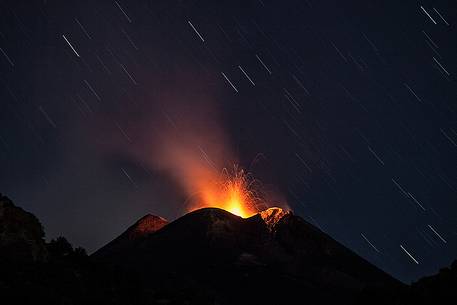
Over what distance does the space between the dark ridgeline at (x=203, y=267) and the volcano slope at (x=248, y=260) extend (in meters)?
0.23

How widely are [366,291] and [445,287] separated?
578cm

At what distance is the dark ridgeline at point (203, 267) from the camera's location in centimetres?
3259

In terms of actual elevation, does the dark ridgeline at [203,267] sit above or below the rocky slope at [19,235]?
below

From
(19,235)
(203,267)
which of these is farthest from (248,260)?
(19,235)

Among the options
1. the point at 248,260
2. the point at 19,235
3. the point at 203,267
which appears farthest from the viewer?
the point at 248,260

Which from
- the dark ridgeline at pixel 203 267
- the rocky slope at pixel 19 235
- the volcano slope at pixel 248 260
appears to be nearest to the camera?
the dark ridgeline at pixel 203 267

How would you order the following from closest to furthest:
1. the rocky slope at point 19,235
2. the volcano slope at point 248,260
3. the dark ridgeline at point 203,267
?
the dark ridgeline at point 203,267, the rocky slope at point 19,235, the volcano slope at point 248,260

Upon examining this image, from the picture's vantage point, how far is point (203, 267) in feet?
324

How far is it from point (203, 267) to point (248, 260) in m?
13.0

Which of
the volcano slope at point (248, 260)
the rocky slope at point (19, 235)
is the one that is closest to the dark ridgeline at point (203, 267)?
the rocky slope at point (19, 235)

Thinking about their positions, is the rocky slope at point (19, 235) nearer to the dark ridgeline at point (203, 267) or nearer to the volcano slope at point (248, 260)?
the dark ridgeline at point (203, 267)

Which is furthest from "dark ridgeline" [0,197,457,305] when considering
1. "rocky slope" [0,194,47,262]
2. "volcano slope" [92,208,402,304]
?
"volcano slope" [92,208,402,304]

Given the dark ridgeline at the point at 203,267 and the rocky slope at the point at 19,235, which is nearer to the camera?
the dark ridgeline at the point at 203,267

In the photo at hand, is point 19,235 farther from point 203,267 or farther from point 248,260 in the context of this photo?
point 248,260
